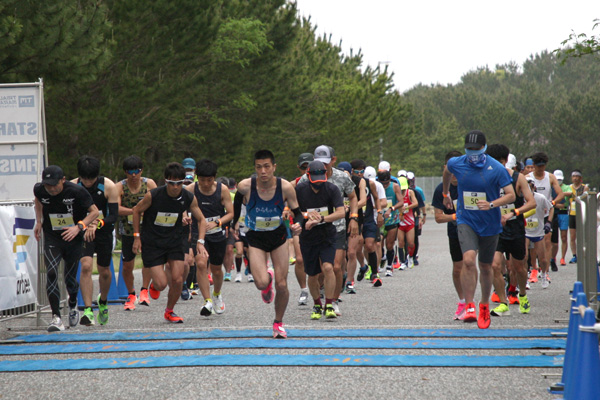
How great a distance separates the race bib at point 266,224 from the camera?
359 inches

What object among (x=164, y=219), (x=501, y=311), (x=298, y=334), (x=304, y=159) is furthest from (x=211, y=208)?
(x=501, y=311)

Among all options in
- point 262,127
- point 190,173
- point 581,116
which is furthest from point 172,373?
point 581,116

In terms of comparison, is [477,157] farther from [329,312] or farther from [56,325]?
[56,325]

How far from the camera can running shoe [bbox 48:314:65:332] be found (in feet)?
32.8

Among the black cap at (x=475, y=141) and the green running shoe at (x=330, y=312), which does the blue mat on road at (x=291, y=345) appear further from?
the black cap at (x=475, y=141)

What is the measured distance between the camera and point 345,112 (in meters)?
48.4

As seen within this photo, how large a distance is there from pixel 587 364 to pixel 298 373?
268 cm

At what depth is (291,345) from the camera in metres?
8.42

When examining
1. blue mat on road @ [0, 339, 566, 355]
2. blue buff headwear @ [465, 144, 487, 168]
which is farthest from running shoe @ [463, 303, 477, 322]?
blue buff headwear @ [465, 144, 487, 168]

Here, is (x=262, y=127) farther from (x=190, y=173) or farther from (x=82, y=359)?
(x=82, y=359)

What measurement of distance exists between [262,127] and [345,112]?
401 inches

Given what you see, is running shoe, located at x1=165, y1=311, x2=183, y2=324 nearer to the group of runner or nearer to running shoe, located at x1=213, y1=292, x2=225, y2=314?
the group of runner

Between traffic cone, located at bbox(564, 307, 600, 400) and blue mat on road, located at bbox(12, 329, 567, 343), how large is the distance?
386 centimetres

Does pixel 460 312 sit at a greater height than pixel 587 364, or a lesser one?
lesser
